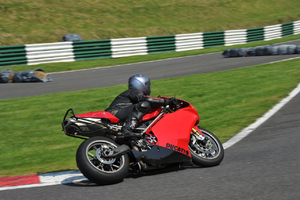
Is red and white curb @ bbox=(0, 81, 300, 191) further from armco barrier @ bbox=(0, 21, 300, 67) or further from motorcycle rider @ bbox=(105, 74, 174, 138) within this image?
armco barrier @ bbox=(0, 21, 300, 67)

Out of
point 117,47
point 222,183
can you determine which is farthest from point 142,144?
point 117,47

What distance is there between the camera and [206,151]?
538 cm

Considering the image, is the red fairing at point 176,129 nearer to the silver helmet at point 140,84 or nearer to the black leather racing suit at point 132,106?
the black leather racing suit at point 132,106

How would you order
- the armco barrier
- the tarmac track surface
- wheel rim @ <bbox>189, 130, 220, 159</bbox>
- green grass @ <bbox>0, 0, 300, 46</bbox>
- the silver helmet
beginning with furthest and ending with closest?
green grass @ <bbox>0, 0, 300, 46</bbox> → the armco barrier → the silver helmet → wheel rim @ <bbox>189, 130, 220, 159</bbox> → the tarmac track surface

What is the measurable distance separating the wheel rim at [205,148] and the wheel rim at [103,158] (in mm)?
1150

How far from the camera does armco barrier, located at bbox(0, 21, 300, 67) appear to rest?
19.2 m

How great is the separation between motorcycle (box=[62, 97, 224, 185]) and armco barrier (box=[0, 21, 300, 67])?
15396mm

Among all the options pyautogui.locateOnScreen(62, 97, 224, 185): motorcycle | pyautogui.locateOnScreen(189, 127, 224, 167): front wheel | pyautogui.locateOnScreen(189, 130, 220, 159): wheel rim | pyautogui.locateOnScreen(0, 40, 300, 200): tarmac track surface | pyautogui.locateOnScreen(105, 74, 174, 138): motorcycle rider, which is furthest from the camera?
pyautogui.locateOnScreen(189, 130, 220, 159): wheel rim

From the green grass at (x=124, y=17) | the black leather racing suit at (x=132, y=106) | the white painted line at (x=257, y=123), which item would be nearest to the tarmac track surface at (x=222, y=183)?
the white painted line at (x=257, y=123)

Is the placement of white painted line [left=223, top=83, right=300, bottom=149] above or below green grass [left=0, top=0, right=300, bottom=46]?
above

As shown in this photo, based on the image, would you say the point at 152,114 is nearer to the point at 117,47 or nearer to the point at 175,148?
the point at 175,148

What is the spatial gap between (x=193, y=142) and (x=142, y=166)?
914 millimetres

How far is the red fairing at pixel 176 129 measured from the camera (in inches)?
199

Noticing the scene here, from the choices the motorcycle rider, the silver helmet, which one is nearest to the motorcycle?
the motorcycle rider
